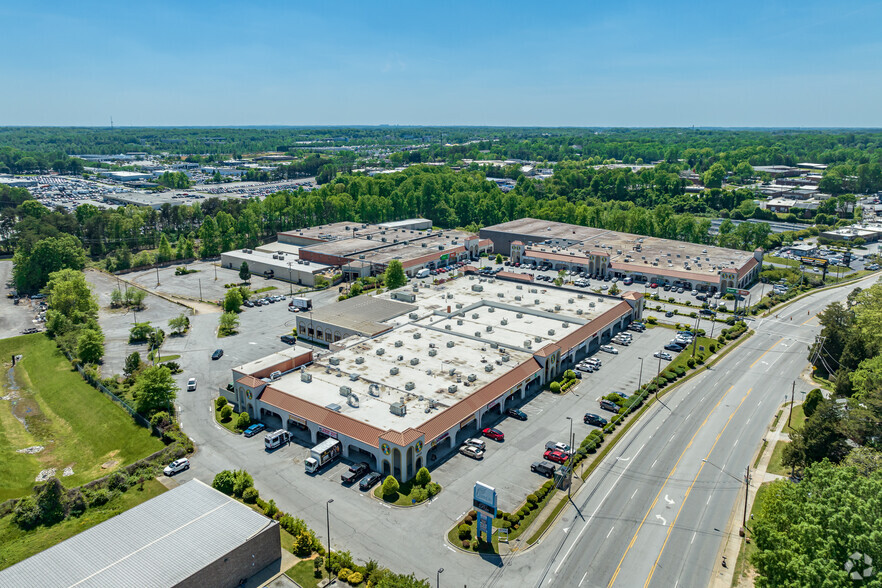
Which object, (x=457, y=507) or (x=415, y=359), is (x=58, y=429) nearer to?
(x=415, y=359)

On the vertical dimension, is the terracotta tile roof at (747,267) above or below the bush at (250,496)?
above

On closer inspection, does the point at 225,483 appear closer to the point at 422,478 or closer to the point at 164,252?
the point at 422,478

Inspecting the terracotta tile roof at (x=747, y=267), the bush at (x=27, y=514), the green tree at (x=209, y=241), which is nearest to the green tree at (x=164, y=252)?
the green tree at (x=209, y=241)

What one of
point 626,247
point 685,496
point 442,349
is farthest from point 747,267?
point 685,496

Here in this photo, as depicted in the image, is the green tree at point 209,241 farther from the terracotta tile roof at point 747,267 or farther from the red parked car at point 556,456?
the terracotta tile roof at point 747,267

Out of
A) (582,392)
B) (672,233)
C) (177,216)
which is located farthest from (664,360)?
(177,216)

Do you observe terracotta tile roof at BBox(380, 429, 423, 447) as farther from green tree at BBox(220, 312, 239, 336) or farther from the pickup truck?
green tree at BBox(220, 312, 239, 336)

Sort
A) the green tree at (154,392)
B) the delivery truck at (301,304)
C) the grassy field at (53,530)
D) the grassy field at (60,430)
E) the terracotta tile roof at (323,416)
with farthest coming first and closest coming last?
the delivery truck at (301,304), the green tree at (154,392), the grassy field at (60,430), the terracotta tile roof at (323,416), the grassy field at (53,530)
